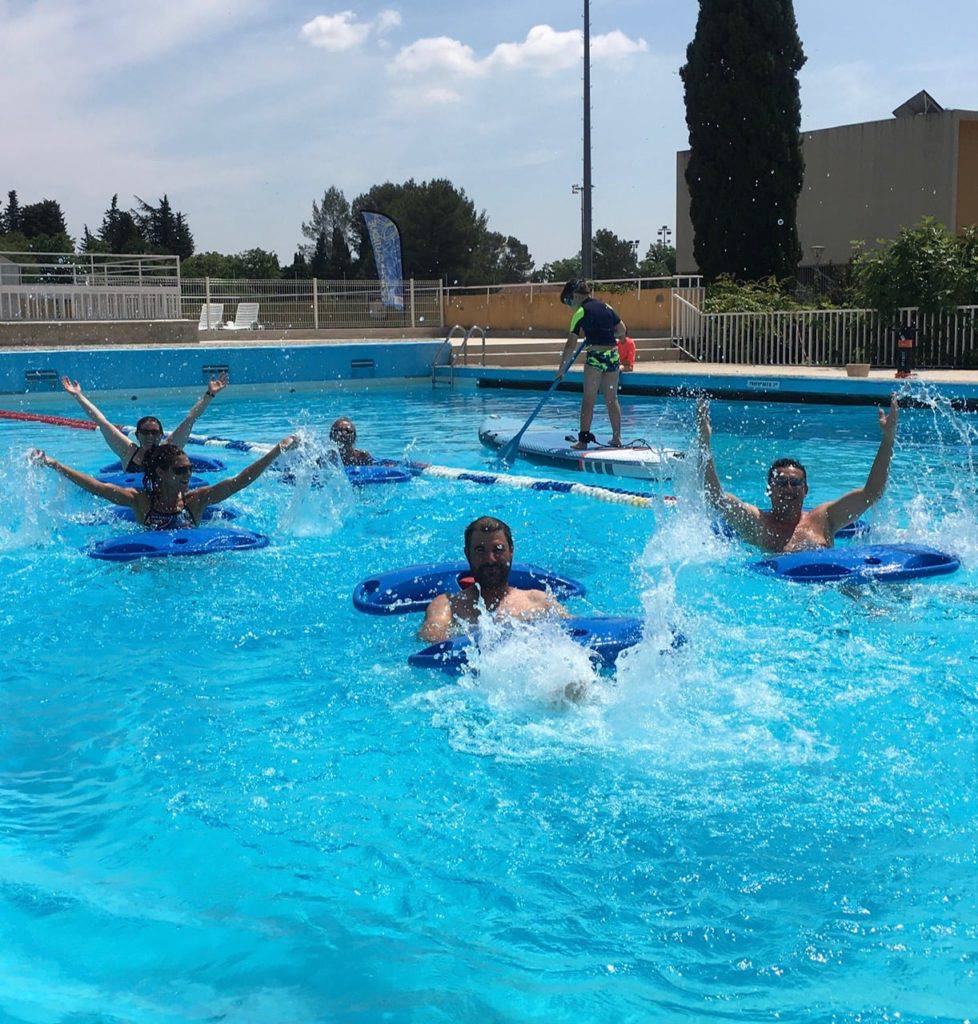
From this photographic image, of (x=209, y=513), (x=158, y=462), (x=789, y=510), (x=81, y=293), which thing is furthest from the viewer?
(x=81, y=293)

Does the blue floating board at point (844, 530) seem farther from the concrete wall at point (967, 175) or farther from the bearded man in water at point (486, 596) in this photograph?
the concrete wall at point (967, 175)

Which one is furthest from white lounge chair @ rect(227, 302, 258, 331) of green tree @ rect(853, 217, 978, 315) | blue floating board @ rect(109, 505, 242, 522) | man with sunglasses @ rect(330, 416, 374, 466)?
blue floating board @ rect(109, 505, 242, 522)

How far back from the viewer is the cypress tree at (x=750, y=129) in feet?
88.6

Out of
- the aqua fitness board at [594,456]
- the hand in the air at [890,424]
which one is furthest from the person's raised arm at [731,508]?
the aqua fitness board at [594,456]

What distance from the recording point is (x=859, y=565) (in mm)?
6285

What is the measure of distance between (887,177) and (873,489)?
25621 mm

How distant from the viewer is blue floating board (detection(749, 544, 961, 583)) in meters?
6.21

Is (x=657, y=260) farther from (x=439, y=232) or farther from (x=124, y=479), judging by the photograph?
(x=124, y=479)

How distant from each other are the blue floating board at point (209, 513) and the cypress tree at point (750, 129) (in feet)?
70.4

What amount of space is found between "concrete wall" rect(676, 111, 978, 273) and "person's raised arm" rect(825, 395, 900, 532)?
858 inches

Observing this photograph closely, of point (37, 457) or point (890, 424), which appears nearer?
point (890, 424)

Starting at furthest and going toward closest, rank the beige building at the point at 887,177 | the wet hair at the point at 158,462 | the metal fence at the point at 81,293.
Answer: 1. the beige building at the point at 887,177
2. the metal fence at the point at 81,293
3. the wet hair at the point at 158,462

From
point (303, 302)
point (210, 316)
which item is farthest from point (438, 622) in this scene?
point (303, 302)

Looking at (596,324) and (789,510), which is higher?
(596,324)
